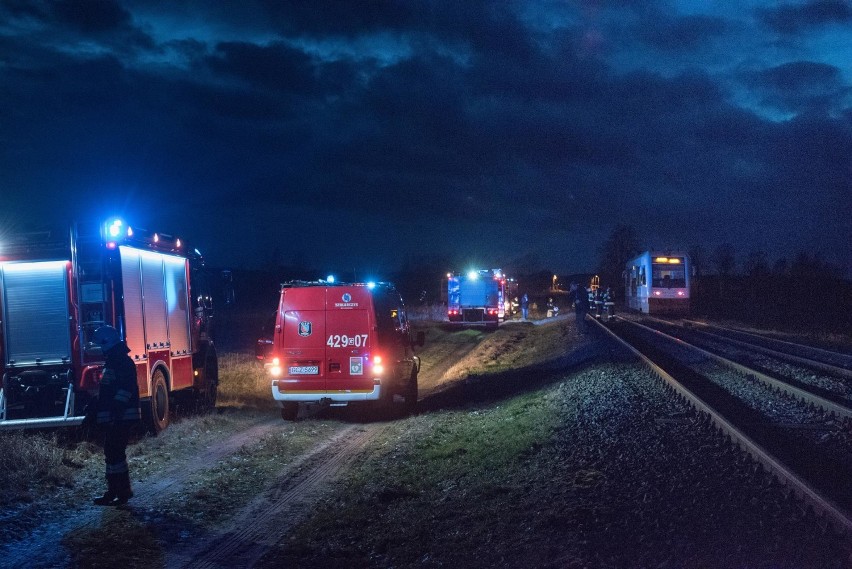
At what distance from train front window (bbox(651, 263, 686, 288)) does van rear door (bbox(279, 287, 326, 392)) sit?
108 feet

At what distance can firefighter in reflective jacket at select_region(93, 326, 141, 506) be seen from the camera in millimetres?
8016

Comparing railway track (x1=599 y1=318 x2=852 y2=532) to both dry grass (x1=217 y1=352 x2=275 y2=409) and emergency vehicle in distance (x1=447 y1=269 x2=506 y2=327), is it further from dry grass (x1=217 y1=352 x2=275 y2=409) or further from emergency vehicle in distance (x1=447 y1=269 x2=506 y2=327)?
emergency vehicle in distance (x1=447 y1=269 x2=506 y2=327)

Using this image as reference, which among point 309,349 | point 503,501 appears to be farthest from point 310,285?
point 503,501

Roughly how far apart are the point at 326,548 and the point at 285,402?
275 inches

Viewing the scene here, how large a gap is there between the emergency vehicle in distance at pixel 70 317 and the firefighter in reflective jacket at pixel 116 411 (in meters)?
2.69

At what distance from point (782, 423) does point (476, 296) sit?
2654 cm

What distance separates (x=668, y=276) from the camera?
42.5m

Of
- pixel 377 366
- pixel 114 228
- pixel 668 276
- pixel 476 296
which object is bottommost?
pixel 377 366

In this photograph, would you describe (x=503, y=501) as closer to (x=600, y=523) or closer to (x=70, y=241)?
(x=600, y=523)

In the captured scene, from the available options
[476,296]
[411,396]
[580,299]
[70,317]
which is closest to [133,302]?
[70,317]

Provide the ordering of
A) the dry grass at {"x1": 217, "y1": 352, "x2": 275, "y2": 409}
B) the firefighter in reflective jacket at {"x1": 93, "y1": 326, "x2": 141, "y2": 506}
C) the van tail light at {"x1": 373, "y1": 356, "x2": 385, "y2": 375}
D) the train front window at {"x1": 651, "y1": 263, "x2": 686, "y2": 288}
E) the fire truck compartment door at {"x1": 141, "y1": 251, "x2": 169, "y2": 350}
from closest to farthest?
the firefighter in reflective jacket at {"x1": 93, "y1": 326, "x2": 141, "y2": 506}
the fire truck compartment door at {"x1": 141, "y1": 251, "x2": 169, "y2": 350}
the van tail light at {"x1": 373, "y1": 356, "x2": 385, "y2": 375}
the dry grass at {"x1": 217, "y1": 352, "x2": 275, "y2": 409}
the train front window at {"x1": 651, "y1": 263, "x2": 686, "y2": 288}

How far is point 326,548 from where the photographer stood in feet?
22.0

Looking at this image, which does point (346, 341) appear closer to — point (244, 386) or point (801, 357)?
point (244, 386)

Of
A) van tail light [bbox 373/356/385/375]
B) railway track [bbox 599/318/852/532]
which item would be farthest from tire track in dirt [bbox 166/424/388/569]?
railway track [bbox 599/318/852/532]
